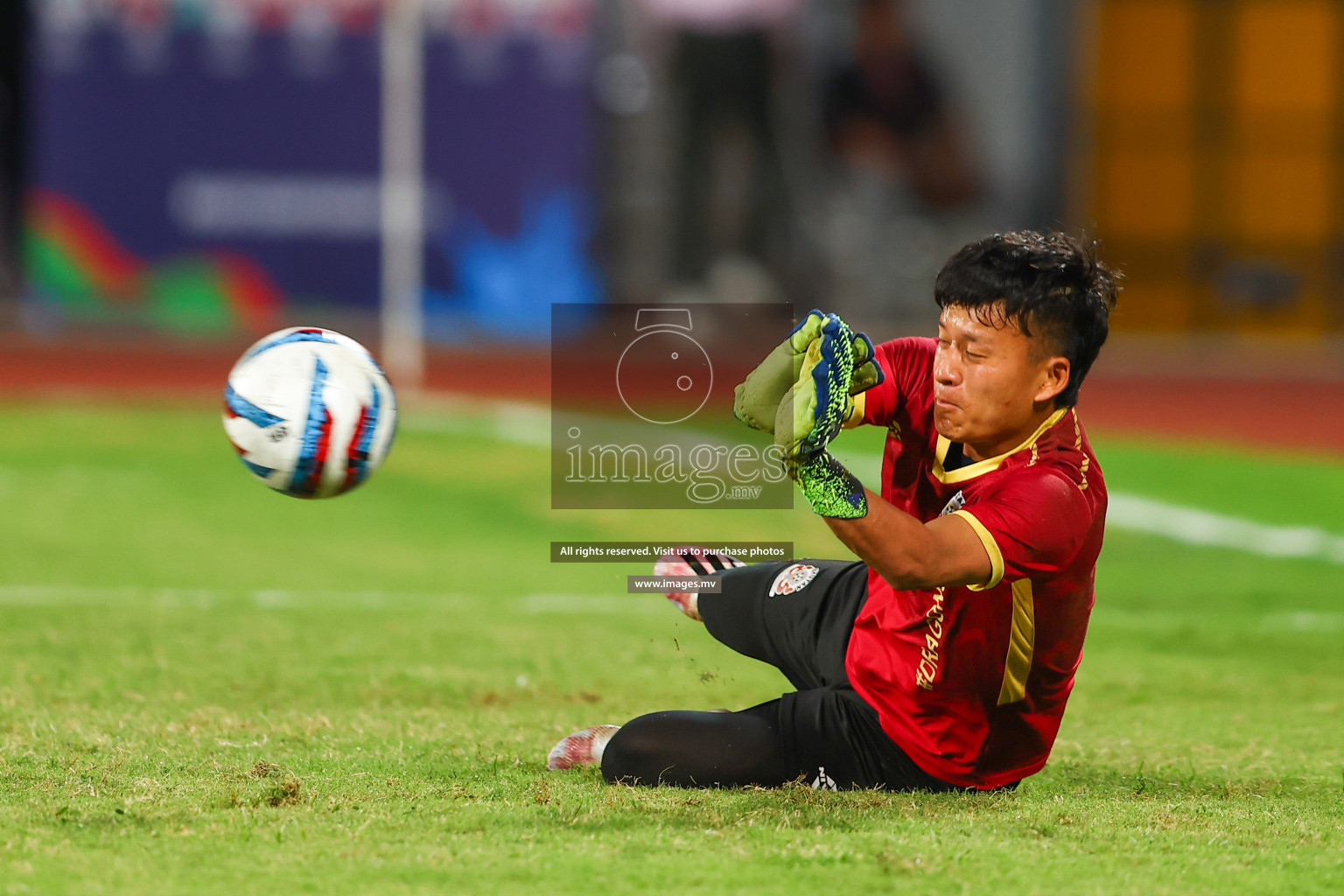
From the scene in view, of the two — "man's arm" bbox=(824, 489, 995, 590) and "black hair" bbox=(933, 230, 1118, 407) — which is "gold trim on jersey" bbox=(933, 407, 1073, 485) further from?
"man's arm" bbox=(824, 489, 995, 590)

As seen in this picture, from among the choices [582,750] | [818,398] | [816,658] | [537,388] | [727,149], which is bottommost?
[537,388]

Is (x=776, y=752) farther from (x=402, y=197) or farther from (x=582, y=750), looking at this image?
(x=402, y=197)

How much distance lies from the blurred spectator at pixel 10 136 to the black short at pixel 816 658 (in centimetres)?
1562

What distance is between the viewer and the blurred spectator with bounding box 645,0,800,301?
712 inches

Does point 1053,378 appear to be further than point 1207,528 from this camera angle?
No

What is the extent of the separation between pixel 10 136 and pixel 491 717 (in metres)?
16.5

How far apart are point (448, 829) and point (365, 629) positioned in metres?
2.65

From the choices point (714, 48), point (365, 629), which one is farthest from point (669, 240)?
point (365, 629)

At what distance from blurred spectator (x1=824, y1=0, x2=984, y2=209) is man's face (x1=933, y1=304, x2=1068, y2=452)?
50.5ft

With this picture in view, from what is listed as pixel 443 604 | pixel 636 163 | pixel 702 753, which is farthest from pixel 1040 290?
pixel 636 163

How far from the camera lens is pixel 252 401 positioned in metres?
3.98

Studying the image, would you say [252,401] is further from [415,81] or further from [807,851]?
[415,81]

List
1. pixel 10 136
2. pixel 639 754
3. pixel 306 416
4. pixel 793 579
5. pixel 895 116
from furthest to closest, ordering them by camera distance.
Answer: pixel 10 136 → pixel 895 116 → pixel 793 579 → pixel 306 416 → pixel 639 754

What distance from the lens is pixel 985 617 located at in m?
3.48
